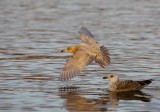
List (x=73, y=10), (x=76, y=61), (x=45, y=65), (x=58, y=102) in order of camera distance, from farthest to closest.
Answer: (x=73, y=10) < (x=45, y=65) < (x=76, y=61) < (x=58, y=102)

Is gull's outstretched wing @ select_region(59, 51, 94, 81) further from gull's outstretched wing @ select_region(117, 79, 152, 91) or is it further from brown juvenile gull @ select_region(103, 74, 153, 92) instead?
gull's outstretched wing @ select_region(117, 79, 152, 91)

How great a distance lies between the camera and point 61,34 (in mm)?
24781

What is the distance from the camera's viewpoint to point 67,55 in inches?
802

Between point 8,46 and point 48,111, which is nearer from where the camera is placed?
point 48,111

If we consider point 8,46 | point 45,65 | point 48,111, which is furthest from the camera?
point 8,46

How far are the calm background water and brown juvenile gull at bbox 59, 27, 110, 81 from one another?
1.33ft

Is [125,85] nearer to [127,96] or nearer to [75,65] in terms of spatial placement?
[127,96]

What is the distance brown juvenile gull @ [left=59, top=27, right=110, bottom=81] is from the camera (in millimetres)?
14633

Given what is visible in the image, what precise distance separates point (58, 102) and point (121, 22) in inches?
610

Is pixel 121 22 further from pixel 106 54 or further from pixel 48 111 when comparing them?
pixel 48 111

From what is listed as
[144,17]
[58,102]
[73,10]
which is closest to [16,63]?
[58,102]

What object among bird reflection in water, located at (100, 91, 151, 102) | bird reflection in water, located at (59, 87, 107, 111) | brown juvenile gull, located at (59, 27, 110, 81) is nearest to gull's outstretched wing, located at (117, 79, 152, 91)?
bird reflection in water, located at (100, 91, 151, 102)

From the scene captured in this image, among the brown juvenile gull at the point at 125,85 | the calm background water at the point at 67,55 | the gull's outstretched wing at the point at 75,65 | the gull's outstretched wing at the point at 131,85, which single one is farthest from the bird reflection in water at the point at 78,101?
the gull's outstretched wing at the point at 131,85

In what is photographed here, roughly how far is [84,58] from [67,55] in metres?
5.27
